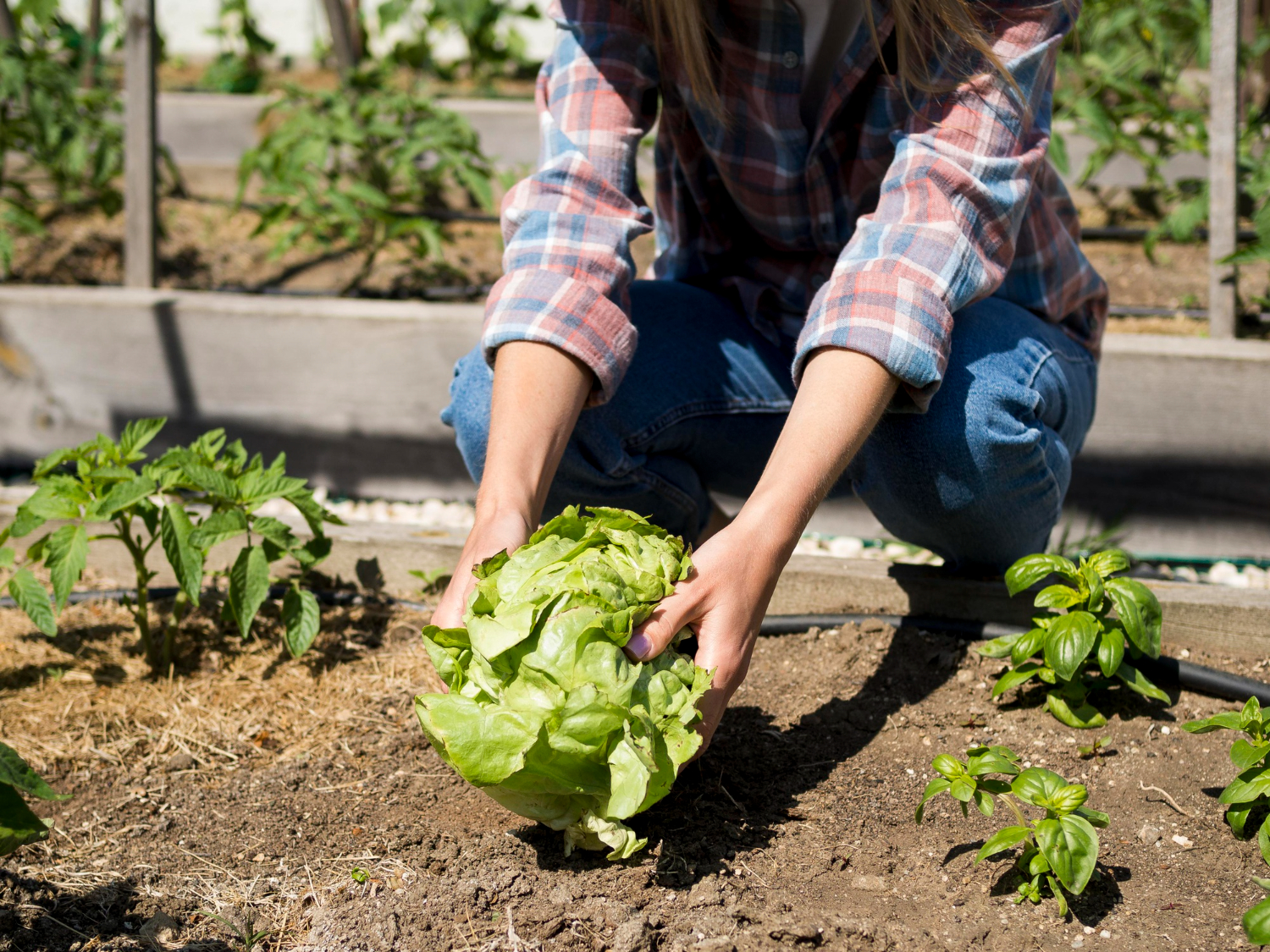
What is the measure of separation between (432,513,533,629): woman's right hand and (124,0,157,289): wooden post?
8.04ft

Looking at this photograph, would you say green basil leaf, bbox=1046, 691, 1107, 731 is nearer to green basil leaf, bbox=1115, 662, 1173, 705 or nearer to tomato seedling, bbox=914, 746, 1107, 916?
green basil leaf, bbox=1115, 662, 1173, 705

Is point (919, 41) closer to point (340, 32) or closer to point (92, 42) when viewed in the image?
point (340, 32)

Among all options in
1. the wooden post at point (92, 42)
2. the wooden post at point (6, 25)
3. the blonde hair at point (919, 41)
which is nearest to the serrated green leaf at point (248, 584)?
the blonde hair at point (919, 41)

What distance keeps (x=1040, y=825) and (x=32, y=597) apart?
5.79 feet

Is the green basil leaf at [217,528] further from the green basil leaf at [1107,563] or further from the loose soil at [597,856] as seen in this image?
the green basil leaf at [1107,563]

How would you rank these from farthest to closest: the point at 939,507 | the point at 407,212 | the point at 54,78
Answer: the point at 407,212 < the point at 54,78 < the point at 939,507

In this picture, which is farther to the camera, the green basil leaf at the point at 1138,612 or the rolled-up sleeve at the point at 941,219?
the green basil leaf at the point at 1138,612

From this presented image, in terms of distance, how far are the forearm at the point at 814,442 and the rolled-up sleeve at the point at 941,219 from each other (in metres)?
0.03

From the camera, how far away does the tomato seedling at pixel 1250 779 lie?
137cm

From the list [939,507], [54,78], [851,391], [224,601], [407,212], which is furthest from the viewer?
[407,212]

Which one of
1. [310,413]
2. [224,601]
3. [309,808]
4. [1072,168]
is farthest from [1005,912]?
[1072,168]

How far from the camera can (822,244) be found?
2025 mm

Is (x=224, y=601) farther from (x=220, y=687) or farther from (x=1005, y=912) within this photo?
(x=1005, y=912)

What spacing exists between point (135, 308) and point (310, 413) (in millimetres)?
609
